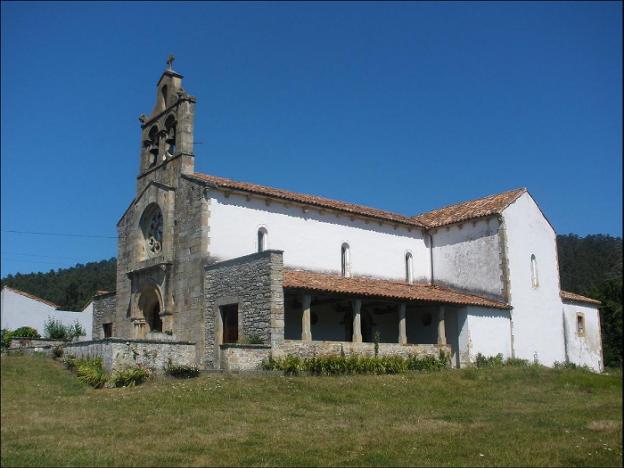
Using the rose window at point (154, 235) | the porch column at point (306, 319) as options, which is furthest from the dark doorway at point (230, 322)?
the rose window at point (154, 235)

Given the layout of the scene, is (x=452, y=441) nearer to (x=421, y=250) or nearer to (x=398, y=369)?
(x=398, y=369)

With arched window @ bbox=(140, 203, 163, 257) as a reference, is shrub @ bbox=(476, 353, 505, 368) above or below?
below

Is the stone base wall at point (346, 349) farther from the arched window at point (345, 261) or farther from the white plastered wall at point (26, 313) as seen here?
the white plastered wall at point (26, 313)

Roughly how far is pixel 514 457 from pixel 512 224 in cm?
2364

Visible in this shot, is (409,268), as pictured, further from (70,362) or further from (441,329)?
(70,362)

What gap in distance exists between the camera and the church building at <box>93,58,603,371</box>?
26516 mm

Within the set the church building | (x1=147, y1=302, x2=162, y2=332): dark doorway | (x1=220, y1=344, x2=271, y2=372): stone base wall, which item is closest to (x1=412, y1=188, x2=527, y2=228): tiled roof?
the church building

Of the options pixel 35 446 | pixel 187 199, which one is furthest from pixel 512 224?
pixel 35 446

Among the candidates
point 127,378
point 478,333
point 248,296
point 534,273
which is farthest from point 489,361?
point 127,378

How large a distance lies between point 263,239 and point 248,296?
174 inches

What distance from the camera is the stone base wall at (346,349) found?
24.9m

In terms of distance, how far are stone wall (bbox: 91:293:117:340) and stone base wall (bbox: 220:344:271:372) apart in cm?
1300

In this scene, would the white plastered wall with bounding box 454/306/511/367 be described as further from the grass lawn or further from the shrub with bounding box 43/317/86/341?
the shrub with bounding box 43/317/86/341

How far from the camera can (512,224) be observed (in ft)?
112
